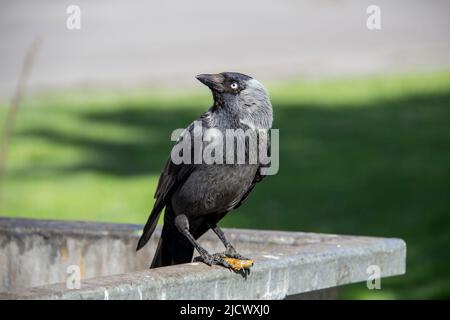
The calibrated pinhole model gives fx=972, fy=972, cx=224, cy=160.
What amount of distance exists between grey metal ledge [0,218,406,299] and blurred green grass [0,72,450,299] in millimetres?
2733

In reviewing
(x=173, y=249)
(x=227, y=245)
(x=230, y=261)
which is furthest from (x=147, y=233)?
(x=230, y=261)

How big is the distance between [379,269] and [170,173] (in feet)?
3.78

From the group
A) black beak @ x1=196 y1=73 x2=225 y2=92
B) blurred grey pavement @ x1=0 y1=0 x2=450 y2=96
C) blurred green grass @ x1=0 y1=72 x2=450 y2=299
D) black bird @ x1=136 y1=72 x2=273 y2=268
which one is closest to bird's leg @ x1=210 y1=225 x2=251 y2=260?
black bird @ x1=136 y1=72 x2=273 y2=268

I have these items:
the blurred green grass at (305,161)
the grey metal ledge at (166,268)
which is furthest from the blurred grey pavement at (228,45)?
the grey metal ledge at (166,268)

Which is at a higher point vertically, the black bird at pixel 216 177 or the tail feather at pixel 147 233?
the black bird at pixel 216 177

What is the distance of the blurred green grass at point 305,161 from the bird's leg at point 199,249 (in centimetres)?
295

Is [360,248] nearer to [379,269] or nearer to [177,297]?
[379,269]

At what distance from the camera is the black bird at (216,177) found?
185 inches

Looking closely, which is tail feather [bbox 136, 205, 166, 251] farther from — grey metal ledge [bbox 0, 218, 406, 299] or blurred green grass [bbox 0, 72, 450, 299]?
blurred green grass [bbox 0, 72, 450, 299]

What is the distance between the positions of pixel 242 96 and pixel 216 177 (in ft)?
1.39

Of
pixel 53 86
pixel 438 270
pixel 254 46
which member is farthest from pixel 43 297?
pixel 254 46

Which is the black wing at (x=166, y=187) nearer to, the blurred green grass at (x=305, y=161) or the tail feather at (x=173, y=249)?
the tail feather at (x=173, y=249)

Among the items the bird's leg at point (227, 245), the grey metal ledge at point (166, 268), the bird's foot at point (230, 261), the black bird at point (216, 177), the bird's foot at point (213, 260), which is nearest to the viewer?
the grey metal ledge at point (166, 268)
